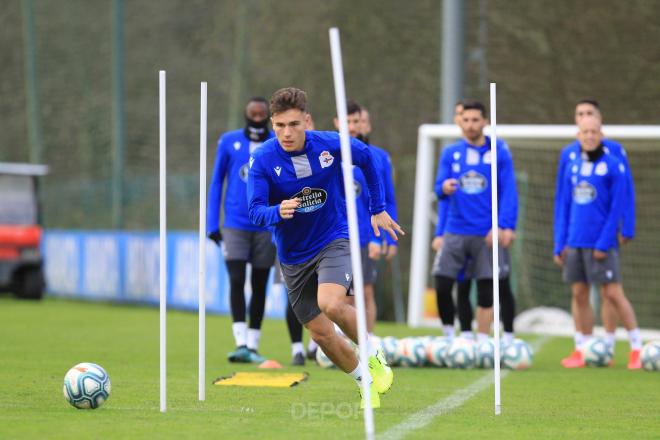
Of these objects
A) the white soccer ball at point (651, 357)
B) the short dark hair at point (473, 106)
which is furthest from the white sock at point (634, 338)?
the short dark hair at point (473, 106)

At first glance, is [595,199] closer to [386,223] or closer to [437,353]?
[437,353]

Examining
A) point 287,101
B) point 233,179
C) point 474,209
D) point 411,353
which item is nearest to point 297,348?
point 411,353

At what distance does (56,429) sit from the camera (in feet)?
23.3

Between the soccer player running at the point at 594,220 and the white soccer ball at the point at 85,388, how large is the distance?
18.5 ft

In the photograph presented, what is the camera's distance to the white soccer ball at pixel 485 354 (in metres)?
11.6

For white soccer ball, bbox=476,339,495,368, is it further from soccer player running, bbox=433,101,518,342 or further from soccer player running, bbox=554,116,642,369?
soccer player running, bbox=554,116,642,369

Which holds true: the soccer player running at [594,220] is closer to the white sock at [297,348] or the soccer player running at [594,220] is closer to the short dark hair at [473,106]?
the short dark hair at [473,106]

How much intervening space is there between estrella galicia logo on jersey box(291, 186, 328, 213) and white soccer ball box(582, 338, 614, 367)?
193 inches

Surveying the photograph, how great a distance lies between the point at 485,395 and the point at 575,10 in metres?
13.0

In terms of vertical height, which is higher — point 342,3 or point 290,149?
point 342,3

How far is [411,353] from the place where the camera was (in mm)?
11727

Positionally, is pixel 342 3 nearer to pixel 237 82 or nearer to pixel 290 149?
pixel 237 82

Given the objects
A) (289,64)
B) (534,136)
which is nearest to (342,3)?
(289,64)

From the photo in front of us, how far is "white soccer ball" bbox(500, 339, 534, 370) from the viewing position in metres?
11.6
